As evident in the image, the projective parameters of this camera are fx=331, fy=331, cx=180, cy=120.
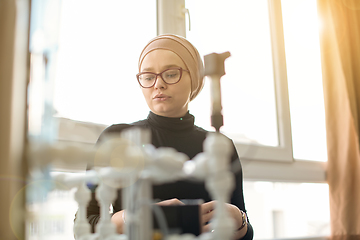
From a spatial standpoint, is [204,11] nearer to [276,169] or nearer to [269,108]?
[269,108]

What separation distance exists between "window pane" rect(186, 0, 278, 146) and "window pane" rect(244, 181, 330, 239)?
334 millimetres

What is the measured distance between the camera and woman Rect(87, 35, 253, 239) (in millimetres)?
935

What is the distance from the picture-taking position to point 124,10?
1.59 meters

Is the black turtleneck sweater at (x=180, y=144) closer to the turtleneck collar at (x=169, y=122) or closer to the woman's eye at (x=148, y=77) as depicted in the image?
the turtleneck collar at (x=169, y=122)

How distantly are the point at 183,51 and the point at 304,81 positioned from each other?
1620mm

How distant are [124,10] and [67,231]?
3.34 feet

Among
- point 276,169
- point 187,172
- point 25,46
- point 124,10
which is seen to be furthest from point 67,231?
point 276,169

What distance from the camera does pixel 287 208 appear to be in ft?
7.36

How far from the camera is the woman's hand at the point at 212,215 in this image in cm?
71

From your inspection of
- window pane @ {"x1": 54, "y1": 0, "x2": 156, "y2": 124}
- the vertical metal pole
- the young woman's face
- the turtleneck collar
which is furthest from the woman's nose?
window pane @ {"x1": 54, "y1": 0, "x2": 156, "y2": 124}

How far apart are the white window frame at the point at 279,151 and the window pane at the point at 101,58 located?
26 cm

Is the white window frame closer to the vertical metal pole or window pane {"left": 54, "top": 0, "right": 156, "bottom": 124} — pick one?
window pane {"left": 54, "top": 0, "right": 156, "bottom": 124}

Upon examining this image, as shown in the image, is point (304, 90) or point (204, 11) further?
point (304, 90)

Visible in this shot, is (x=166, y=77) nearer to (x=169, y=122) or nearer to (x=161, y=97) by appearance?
(x=161, y=97)
